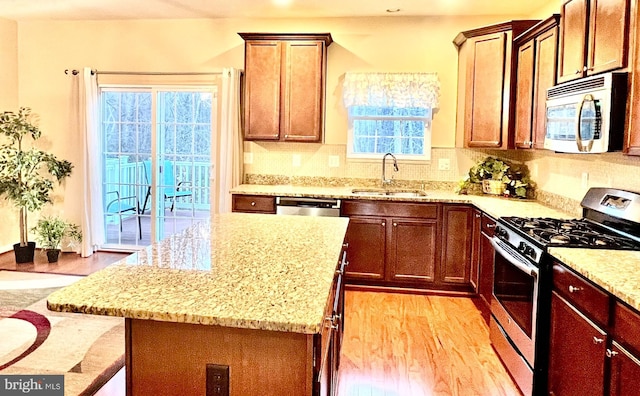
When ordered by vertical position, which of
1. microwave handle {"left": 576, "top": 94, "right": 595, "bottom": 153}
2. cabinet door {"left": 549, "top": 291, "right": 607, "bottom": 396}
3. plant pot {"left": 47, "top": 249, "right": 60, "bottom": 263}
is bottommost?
plant pot {"left": 47, "top": 249, "right": 60, "bottom": 263}

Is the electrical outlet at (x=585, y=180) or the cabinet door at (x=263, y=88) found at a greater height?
the cabinet door at (x=263, y=88)

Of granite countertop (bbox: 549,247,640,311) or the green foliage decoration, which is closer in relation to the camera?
granite countertop (bbox: 549,247,640,311)

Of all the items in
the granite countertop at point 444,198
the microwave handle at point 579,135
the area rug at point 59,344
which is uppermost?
the microwave handle at point 579,135

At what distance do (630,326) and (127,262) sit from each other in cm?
179

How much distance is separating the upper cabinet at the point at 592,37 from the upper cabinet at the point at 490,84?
0.98m

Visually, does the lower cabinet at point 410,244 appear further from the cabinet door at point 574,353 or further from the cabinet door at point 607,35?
the cabinet door at point 574,353

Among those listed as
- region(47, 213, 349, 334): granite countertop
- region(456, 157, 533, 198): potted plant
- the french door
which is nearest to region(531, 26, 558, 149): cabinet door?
region(456, 157, 533, 198): potted plant

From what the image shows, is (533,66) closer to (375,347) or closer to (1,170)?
(375,347)

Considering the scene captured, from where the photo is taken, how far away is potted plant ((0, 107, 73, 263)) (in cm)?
492

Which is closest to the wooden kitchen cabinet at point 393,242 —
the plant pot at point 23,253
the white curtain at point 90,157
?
the white curtain at point 90,157

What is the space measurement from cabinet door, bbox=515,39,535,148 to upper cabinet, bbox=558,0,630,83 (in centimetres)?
62

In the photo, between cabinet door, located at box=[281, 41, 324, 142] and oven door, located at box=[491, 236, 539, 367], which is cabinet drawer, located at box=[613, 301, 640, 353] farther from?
cabinet door, located at box=[281, 41, 324, 142]

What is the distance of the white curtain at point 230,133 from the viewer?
4996mm

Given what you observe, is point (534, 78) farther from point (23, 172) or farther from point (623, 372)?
point (23, 172)
